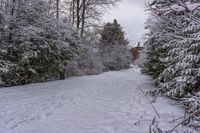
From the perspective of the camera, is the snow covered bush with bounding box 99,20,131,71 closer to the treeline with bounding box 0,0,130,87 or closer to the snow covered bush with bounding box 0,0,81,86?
the treeline with bounding box 0,0,130,87

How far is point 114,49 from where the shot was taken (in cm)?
3142

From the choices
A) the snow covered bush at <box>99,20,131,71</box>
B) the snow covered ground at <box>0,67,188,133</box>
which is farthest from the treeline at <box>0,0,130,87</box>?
the snow covered bush at <box>99,20,131,71</box>

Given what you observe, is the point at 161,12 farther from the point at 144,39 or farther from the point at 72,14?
the point at 72,14

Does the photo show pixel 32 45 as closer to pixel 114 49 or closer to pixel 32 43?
pixel 32 43

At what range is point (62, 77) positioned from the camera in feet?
48.2

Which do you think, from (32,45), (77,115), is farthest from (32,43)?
(77,115)

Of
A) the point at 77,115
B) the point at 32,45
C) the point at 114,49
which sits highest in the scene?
the point at 114,49

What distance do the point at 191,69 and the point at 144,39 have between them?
6647mm

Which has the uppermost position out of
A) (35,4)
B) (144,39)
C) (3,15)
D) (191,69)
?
(35,4)

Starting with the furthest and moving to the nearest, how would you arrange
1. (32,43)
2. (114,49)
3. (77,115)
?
(114,49) < (32,43) < (77,115)

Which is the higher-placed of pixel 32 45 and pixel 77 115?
pixel 32 45

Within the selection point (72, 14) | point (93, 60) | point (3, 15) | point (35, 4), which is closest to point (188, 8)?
point (3, 15)

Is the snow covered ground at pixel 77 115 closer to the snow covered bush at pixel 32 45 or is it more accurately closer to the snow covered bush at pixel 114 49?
the snow covered bush at pixel 32 45

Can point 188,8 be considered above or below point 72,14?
below
